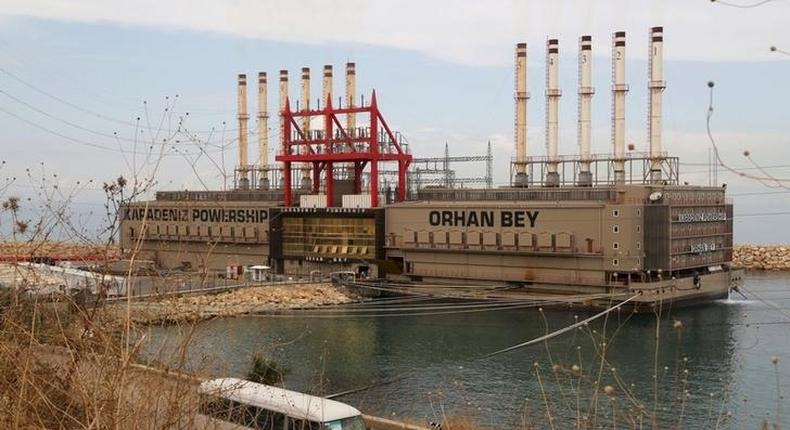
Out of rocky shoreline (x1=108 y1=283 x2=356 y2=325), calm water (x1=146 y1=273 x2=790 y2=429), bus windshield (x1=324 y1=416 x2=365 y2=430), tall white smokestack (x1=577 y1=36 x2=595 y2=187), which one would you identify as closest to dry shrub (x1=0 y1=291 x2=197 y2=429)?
bus windshield (x1=324 y1=416 x2=365 y2=430)

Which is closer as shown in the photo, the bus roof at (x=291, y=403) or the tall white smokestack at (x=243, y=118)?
the bus roof at (x=291, y=403)

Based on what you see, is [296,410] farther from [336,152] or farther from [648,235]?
[336,152]

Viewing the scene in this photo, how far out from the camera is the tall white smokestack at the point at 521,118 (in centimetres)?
3641

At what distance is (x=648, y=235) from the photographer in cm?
2881

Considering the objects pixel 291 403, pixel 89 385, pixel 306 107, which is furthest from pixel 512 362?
pixel 306 107

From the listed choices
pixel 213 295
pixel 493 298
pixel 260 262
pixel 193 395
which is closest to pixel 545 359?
pixel 493 298

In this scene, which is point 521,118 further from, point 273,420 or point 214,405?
point 214,405

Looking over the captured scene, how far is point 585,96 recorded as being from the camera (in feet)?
117

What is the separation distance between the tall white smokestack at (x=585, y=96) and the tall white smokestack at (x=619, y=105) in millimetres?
1096

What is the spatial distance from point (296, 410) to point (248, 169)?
41.8 metres

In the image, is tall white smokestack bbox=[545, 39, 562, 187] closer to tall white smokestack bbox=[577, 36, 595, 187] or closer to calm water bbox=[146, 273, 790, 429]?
tall white smokestack bbox=[577, 36, 595, 187]

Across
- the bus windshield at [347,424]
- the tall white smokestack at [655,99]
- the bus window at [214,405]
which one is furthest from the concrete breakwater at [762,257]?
the bus window at [214,405]

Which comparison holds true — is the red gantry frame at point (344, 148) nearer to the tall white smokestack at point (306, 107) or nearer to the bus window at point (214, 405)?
the tall white smokestack at point (306, 107)

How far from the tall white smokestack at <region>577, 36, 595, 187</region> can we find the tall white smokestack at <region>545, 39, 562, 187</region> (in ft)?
3.57
